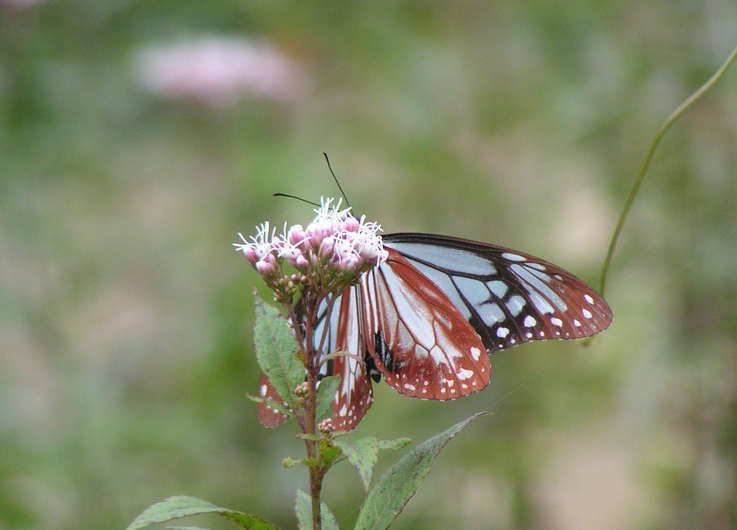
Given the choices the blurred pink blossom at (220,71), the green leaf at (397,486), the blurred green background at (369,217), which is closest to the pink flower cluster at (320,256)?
the green leaf at (397,486)

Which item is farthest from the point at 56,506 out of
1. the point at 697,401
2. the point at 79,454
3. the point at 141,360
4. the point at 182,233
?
the point at 697,401

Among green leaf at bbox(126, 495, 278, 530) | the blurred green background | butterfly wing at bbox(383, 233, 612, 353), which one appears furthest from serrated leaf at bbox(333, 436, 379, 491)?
the blurred green background

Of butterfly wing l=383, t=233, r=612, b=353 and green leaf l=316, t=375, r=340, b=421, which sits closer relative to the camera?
green leaf l=316, t=375, r=340, b=421

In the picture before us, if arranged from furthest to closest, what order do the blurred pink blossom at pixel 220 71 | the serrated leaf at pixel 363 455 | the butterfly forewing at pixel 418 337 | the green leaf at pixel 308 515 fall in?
the blurred pink blossom at pixel 220 71
the butterfly forewing at pixel 418 337
the green leaf at pixel 308 515
the serrated leaf at pixel 363 455

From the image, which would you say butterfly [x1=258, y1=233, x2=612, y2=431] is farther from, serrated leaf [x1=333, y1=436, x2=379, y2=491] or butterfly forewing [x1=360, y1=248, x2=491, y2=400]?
serrated leaf [x1=333, y1=436, x2=379, y2=491]

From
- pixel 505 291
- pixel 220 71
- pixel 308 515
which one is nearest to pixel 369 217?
pixel 220 71

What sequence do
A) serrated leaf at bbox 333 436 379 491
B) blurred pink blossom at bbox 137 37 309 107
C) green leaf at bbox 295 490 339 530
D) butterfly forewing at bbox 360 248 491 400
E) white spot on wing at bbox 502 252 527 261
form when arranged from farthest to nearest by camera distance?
blurred pink blossom at bbox 137 37 309 107 → white spot on wing at bbox 502 252 527 261 → butterfly forewing at bbox 360 248 491 400 → green leaf at bbox 295 490 339 530 → serrated leaf at bbox 333 436 379 491

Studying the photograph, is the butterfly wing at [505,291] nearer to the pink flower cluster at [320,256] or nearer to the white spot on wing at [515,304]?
the white spot on wing at [515,304]
